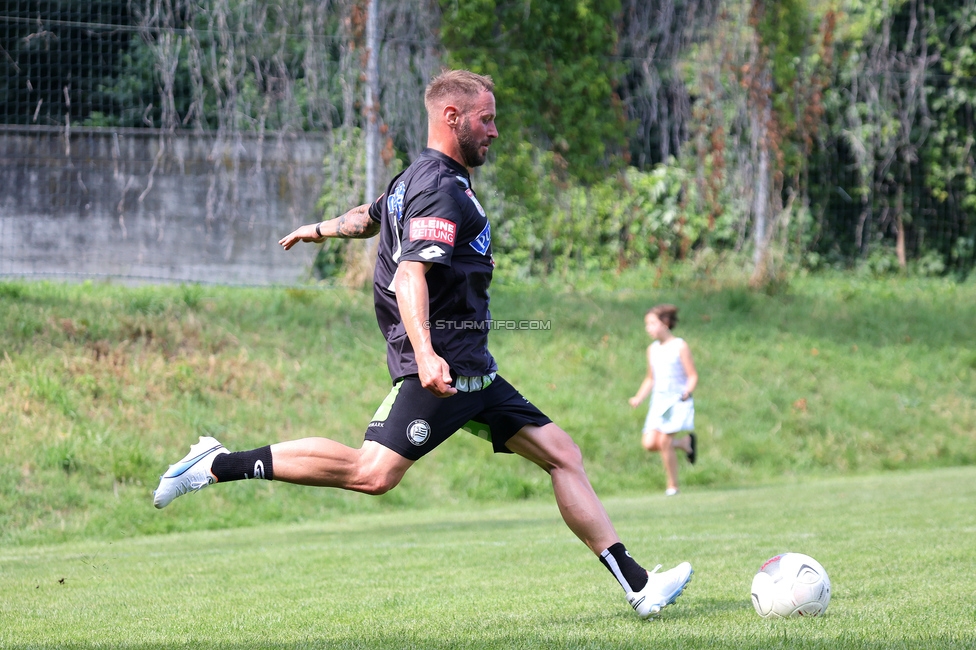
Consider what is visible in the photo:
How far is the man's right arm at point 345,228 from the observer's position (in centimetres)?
493

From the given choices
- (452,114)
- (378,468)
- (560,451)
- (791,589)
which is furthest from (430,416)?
(791,589)

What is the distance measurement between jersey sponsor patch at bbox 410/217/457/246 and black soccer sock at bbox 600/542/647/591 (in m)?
1.43

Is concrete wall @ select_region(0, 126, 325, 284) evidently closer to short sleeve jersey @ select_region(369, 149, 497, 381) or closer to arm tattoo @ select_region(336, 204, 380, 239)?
arm tattoo @ select_region(336, 204, 380, 239)

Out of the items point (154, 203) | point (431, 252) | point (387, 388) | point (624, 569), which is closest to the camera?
point (431, 252)

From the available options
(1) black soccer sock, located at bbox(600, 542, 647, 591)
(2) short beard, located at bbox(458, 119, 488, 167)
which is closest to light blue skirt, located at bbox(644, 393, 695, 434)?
(1) black soccer sock, located at bbox(600, 542, 647, 591)

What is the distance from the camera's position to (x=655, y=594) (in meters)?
4.28

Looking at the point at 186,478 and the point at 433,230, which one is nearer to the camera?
the point at 433,230

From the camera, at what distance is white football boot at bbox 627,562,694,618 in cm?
427

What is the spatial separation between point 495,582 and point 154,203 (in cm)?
1019

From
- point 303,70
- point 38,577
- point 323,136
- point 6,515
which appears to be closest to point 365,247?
point 323,136

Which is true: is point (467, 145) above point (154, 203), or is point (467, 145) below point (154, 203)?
above

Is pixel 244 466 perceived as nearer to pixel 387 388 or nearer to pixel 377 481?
pixel 377 481

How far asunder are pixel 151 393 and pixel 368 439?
8145 mm

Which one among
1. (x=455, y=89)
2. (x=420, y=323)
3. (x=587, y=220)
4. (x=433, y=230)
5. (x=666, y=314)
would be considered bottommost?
(x=666, y=314)
